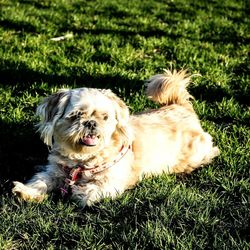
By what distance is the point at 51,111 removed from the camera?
180 inches

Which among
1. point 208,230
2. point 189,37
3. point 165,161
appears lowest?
point 189,37

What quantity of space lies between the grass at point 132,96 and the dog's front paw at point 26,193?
0.29ft

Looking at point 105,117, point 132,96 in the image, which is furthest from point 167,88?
point 105,117

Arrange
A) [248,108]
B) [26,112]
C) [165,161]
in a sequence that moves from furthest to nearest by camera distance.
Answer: [248,108]
[26,112]
[165,161]

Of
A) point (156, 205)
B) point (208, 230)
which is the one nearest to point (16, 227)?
point (156, 205)

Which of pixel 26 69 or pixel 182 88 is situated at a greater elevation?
pixel 182 88

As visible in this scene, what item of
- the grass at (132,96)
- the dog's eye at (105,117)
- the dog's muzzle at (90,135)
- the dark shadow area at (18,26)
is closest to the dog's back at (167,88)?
the grass at (132,96)

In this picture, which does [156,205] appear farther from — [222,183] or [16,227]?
[16,227]

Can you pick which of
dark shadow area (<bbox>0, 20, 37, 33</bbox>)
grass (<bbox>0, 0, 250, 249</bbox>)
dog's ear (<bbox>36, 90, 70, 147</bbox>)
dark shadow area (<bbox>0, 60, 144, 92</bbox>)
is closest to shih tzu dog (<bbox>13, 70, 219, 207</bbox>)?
dog's ear (<bbox>36, 90, 70, 147</bbox>)

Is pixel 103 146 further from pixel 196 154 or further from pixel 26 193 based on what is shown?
pixel 196 154

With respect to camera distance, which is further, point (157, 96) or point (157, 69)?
point (157, 69)

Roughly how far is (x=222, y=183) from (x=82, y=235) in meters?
1.62

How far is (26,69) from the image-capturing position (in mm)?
7355

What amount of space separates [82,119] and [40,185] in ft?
2.72
